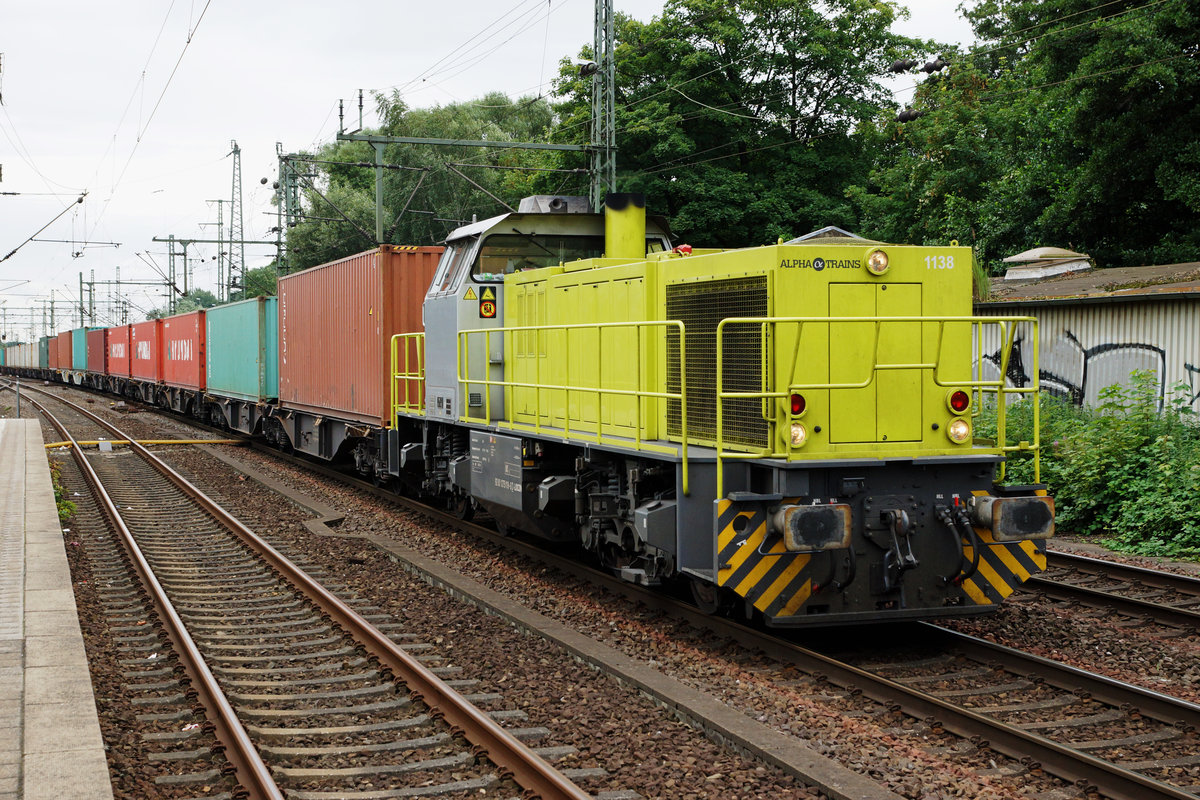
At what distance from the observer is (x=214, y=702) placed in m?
5.94

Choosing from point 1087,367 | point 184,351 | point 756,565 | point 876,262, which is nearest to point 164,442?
point 184,351

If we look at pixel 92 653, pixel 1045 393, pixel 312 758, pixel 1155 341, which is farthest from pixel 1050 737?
pixel 1045 393

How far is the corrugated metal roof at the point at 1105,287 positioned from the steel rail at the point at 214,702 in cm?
1083

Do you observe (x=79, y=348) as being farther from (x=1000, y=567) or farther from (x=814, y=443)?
(x=1000, y=567)

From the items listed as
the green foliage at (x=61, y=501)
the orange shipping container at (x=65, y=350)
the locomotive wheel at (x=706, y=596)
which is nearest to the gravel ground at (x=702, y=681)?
the locomotive wheel at (x=706, y=596)

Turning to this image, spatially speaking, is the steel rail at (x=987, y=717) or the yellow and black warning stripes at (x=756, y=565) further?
the yellow and black warning stripes at (x=756, y=565)

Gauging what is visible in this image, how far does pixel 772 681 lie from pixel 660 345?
9.34 ft

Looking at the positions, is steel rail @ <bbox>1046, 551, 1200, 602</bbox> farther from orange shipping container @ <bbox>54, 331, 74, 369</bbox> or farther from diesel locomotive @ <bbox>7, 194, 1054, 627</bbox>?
orange shipping container @ <bbox>54, 331, 74, 369</bbox>

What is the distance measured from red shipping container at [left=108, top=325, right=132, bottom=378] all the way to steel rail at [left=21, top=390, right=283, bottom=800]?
107ft

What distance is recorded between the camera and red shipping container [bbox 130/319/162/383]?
34406mm

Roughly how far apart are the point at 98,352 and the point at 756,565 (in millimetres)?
47424

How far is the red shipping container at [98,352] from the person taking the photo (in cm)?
4619

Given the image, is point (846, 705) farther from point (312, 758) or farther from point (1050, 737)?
point (312, 758)

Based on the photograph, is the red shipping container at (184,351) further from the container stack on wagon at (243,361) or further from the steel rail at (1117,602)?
the steel rail at (1117,602)
